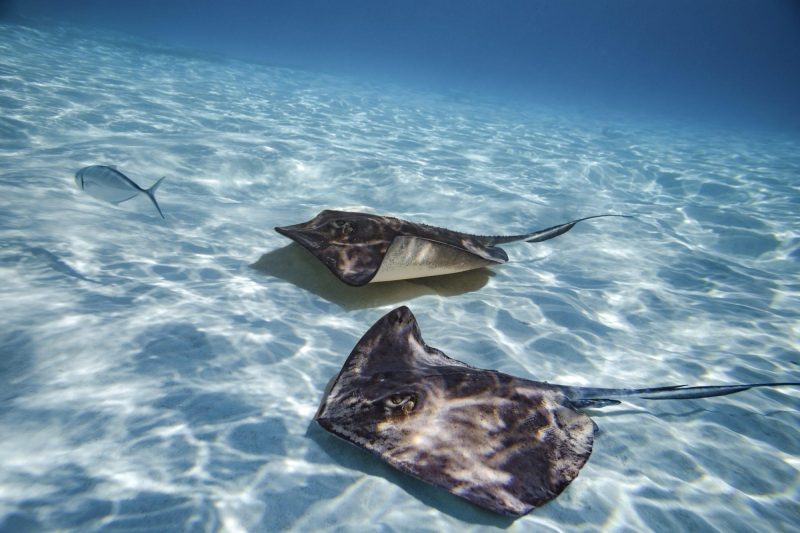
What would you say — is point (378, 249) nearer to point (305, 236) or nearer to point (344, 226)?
point (344, 226)

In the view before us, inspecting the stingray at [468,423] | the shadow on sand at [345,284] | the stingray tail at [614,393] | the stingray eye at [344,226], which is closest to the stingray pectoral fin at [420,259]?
the shadow on sand at [345,284]

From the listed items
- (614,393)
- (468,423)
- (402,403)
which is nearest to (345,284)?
(402,403)

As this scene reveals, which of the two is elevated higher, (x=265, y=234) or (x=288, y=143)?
(x=288, y=143)

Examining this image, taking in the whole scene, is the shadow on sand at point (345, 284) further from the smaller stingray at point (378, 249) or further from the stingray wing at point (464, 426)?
the stingray wing at point (464, 426)

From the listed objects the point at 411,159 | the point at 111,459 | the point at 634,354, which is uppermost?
the point at 411,159

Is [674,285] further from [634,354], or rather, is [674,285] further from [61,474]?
[61,474]

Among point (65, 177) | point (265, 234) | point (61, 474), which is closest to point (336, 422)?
point (61, 474)
